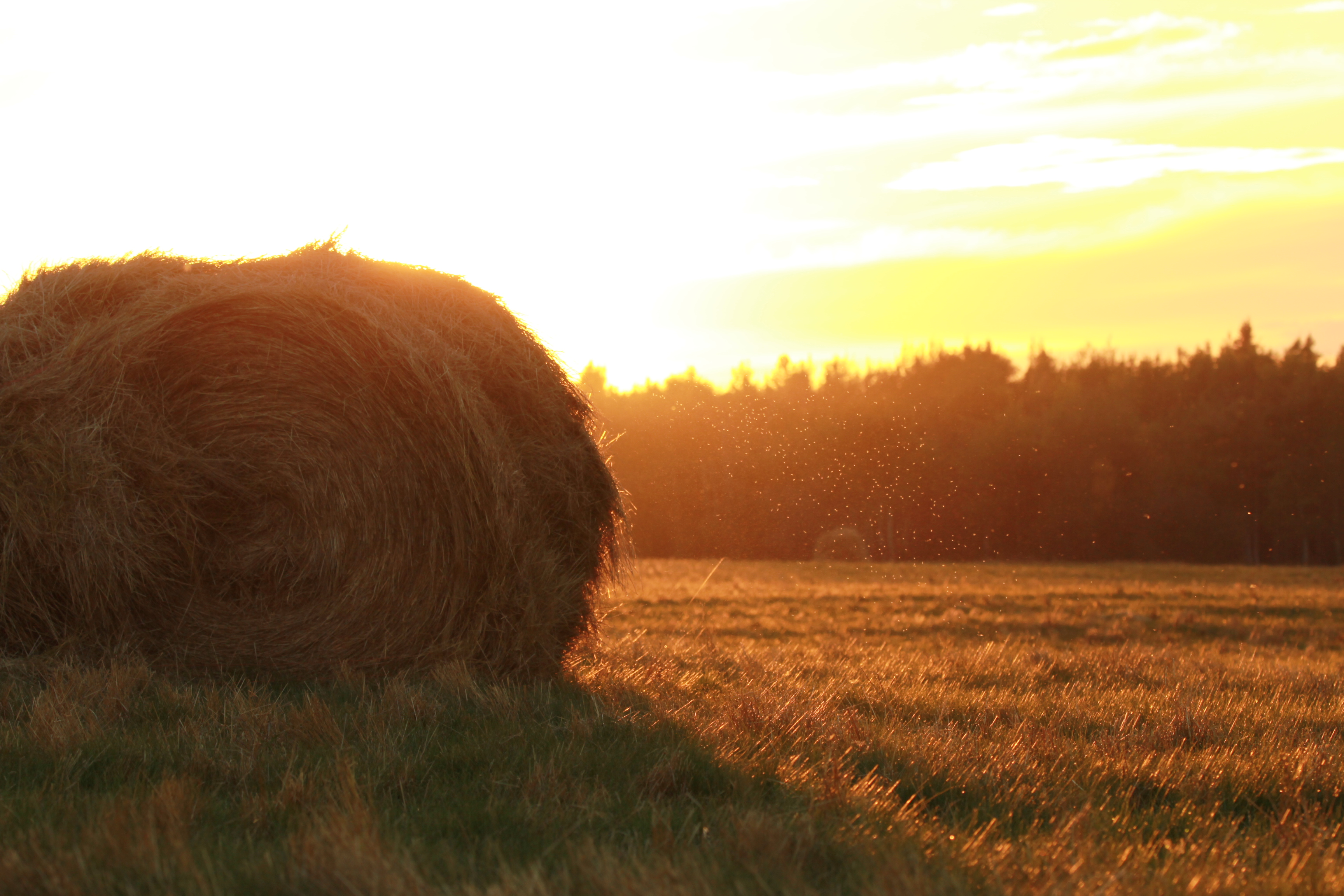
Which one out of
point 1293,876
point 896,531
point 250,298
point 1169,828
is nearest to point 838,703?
point 1169,828

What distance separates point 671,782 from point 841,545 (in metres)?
29.9

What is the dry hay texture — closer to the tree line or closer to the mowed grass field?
→ the mowed grass field

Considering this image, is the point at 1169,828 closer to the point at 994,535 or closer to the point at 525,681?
the point at 525,681

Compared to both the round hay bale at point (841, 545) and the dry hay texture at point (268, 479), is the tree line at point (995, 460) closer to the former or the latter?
the round hay bale at point (841, 545)

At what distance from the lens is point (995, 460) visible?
38000 mm

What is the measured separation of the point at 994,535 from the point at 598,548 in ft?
111

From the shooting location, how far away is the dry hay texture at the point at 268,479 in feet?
19.7

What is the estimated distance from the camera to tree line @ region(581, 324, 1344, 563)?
32625 mm

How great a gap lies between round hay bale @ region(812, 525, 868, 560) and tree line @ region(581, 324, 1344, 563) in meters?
0.31

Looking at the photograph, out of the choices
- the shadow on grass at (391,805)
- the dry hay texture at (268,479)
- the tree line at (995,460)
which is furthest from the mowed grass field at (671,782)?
the tree line at (995,460)

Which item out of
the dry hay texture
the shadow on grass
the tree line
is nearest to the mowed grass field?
the shadow on grass

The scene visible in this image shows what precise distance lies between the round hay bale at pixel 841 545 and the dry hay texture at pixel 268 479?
26.9 metres

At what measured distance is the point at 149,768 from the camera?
382cm

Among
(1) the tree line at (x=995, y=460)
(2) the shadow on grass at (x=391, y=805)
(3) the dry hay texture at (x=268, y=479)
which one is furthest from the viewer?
(1) the tree line at (x=995, y=460)
